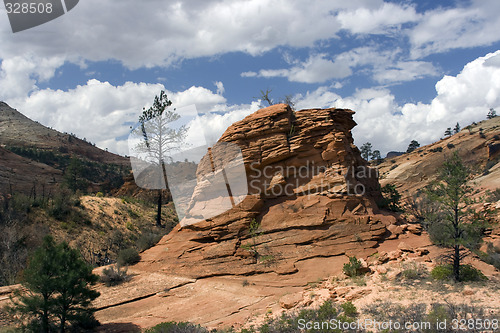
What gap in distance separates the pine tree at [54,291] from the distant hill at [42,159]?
74.5 ft

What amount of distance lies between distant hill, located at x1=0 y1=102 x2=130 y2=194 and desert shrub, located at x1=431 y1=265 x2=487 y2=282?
32.5m

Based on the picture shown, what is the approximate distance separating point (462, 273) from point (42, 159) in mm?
60118

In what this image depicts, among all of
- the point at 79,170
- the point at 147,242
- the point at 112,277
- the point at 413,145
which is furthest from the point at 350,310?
the point at 413,145

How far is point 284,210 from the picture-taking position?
53.5 feet

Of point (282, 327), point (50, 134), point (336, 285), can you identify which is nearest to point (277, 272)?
point (336, 285)

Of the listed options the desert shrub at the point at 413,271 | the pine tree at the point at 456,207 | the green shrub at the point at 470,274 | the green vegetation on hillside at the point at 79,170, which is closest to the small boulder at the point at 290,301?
the desert shrub at the point at 413,271

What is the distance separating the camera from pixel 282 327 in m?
8.65

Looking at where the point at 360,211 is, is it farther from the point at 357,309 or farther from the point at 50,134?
the point at 50,134

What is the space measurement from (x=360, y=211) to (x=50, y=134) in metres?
79.6

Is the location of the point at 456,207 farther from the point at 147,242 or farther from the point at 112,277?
the point at 147,242

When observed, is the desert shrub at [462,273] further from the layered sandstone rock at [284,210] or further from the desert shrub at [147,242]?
the desert shrub at [147,242]

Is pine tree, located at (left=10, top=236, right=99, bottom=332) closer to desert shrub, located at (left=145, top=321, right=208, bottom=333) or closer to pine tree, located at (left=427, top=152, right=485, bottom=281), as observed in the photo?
desert shrub, located at (left=145, top=321, right=208, bottom=333)

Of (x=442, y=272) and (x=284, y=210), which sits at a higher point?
(x=284, y=210)

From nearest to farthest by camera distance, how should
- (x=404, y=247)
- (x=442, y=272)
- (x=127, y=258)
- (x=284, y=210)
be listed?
1. (x=442, y=272)
2. (x=404, y=247)
3. (x=284, y=210)
4. (x=127, y=258)
